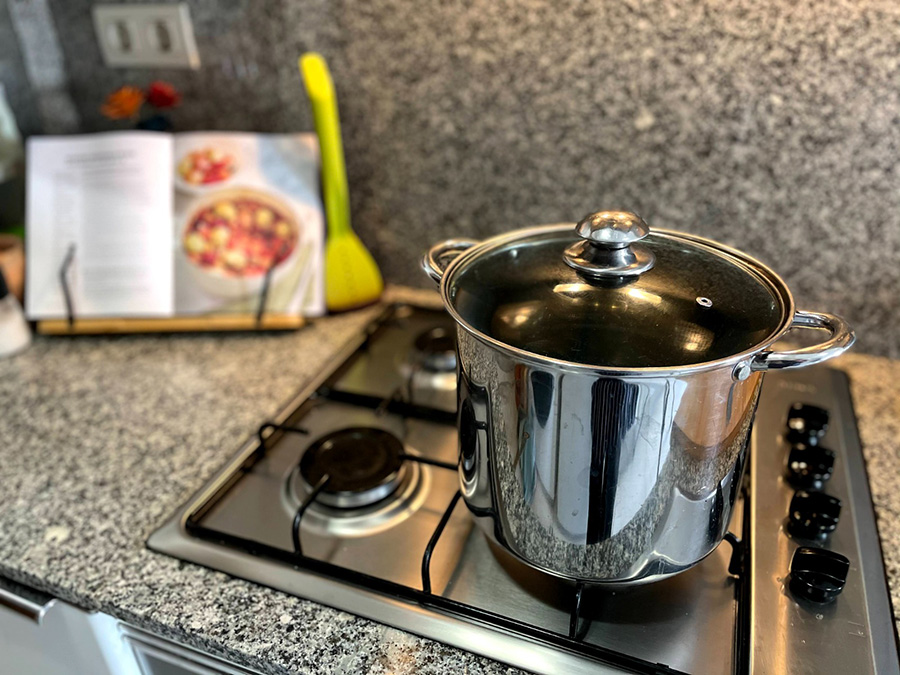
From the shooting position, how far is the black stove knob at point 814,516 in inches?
23.1

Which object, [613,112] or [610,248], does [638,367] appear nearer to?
[610,248]

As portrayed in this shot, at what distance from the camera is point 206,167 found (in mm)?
957

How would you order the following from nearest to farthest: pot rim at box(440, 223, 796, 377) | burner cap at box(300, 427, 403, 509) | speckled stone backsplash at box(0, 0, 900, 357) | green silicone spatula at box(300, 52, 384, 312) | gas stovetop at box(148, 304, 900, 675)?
pot rim at box(440, 223, 796, 377) → gas stovetop at box(148, 304, 900, 675) → burner cap at box(300, 427, 403, 509) → speckled stone backsplash at box(0, 0, 900, 357) → green silicone spatula at box(300, 52, 384, 312)

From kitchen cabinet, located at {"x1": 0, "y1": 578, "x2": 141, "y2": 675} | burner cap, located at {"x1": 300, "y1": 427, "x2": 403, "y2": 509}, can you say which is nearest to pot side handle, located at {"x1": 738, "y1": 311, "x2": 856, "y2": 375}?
burner cap, located at {"x1": 300, "y1": 427, "x2": 403, "y2": 509}

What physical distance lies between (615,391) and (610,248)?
12 cm

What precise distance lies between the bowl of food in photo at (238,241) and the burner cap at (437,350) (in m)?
0.23

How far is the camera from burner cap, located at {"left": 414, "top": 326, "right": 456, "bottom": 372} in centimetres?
83

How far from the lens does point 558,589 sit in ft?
1.84

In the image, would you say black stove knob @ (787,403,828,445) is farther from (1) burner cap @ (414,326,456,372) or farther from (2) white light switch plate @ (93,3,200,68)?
(2) white light switch plate @ (93,3,200,68)

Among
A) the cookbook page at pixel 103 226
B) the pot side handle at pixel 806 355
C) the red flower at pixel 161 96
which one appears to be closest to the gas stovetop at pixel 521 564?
the pot side handle at pixel 806 355

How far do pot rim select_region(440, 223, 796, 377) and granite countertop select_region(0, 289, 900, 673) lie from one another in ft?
0.79

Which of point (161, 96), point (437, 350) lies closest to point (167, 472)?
point (437, 350)

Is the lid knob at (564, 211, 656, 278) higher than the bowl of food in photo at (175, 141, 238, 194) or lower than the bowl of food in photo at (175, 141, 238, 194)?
higher

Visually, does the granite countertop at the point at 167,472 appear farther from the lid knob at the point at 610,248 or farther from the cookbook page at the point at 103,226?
the lid knob at the point at 610,248
